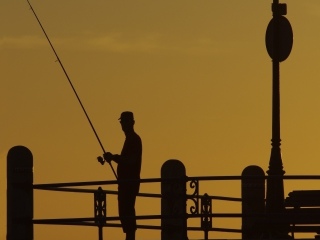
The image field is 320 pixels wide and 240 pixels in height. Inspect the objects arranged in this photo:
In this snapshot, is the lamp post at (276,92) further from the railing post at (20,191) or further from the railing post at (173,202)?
the railing post at (20,191)

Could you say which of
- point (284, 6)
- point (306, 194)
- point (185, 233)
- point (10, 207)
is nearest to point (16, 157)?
point (10, 207)

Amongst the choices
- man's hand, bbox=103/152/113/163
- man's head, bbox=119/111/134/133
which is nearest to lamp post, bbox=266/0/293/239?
man's hand, bbox=103/152/113/163

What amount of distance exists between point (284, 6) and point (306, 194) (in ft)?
17.6

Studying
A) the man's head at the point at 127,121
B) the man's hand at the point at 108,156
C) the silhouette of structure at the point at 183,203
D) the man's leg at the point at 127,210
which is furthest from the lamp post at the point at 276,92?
the man's head at the point at 127,121

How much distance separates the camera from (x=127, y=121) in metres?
31.5

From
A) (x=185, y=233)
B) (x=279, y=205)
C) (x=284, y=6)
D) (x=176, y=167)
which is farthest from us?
(x=284, y=6)

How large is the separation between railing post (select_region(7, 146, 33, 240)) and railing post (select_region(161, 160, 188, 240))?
2.02 m

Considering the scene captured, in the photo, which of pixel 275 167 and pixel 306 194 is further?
pixel 275 167

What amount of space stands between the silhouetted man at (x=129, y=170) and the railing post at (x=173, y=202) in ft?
1.69

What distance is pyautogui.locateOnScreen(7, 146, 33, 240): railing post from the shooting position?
3152 centimetres

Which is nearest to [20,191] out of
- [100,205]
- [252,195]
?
[100,205]

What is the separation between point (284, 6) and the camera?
38.1 meters

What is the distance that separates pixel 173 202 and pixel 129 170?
0.79 meters

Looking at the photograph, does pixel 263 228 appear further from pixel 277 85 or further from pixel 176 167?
pixel 277 85
